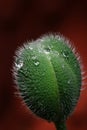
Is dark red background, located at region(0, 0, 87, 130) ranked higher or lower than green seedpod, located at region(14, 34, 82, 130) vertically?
higher

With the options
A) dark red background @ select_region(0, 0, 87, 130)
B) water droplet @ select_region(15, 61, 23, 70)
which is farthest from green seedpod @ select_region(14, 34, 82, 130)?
dark red background @ select_region(0, 0, 87, 130)

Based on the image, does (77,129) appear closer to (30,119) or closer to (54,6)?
(30,119)

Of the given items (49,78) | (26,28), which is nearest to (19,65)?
(49,78)

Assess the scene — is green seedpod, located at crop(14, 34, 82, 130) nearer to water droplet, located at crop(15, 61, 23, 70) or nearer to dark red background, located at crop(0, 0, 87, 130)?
water droplet, located at crop(15, 61, 23, 70)

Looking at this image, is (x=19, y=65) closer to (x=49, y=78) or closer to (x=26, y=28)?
(x=49, y=78)

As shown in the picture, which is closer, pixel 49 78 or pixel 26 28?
pixel 49 78

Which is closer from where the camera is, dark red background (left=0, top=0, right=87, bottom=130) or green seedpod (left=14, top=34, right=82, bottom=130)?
green seedpod (left=14, top=34, right=82, bottom=130)

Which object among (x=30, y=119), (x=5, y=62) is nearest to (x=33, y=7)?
(x=5, y=62)
